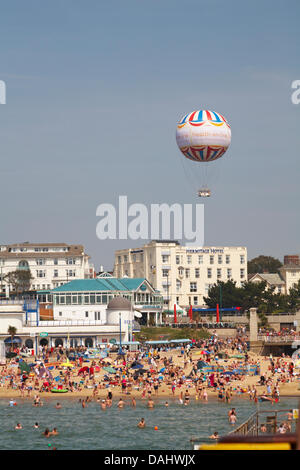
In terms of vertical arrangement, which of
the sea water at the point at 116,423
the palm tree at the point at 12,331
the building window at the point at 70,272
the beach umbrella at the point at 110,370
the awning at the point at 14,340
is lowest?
the sea water at the point at 116,423

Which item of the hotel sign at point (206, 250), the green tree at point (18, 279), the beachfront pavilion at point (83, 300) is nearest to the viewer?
the beachfront pavilion at point (83, 300)

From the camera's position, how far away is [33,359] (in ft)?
214

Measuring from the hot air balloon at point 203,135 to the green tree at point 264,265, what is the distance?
101 m

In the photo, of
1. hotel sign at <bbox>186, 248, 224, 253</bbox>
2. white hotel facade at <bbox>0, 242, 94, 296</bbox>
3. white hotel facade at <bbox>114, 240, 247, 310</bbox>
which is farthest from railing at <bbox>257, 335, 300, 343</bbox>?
white hotel facade at <bbox>0, 242, 94, 296</bbox>

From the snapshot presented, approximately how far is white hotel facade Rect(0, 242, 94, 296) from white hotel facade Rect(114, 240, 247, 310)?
449 inches

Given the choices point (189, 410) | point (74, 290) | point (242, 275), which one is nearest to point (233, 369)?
point (189, 410)

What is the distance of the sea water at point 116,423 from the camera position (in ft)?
120

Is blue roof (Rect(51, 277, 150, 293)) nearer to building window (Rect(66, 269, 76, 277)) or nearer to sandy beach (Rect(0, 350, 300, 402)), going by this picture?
sandy beach (Rect(0, 350, 300, 402))

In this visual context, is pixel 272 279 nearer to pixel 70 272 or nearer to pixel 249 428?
pixel 70 272

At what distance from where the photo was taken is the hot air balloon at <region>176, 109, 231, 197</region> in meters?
56.1

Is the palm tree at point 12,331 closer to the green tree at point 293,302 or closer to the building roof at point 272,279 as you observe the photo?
the green tree at point 293,302

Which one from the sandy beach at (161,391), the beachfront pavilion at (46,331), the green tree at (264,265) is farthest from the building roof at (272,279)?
the sandy beach at (161,391)

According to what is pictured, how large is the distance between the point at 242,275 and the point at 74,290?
44597mm
